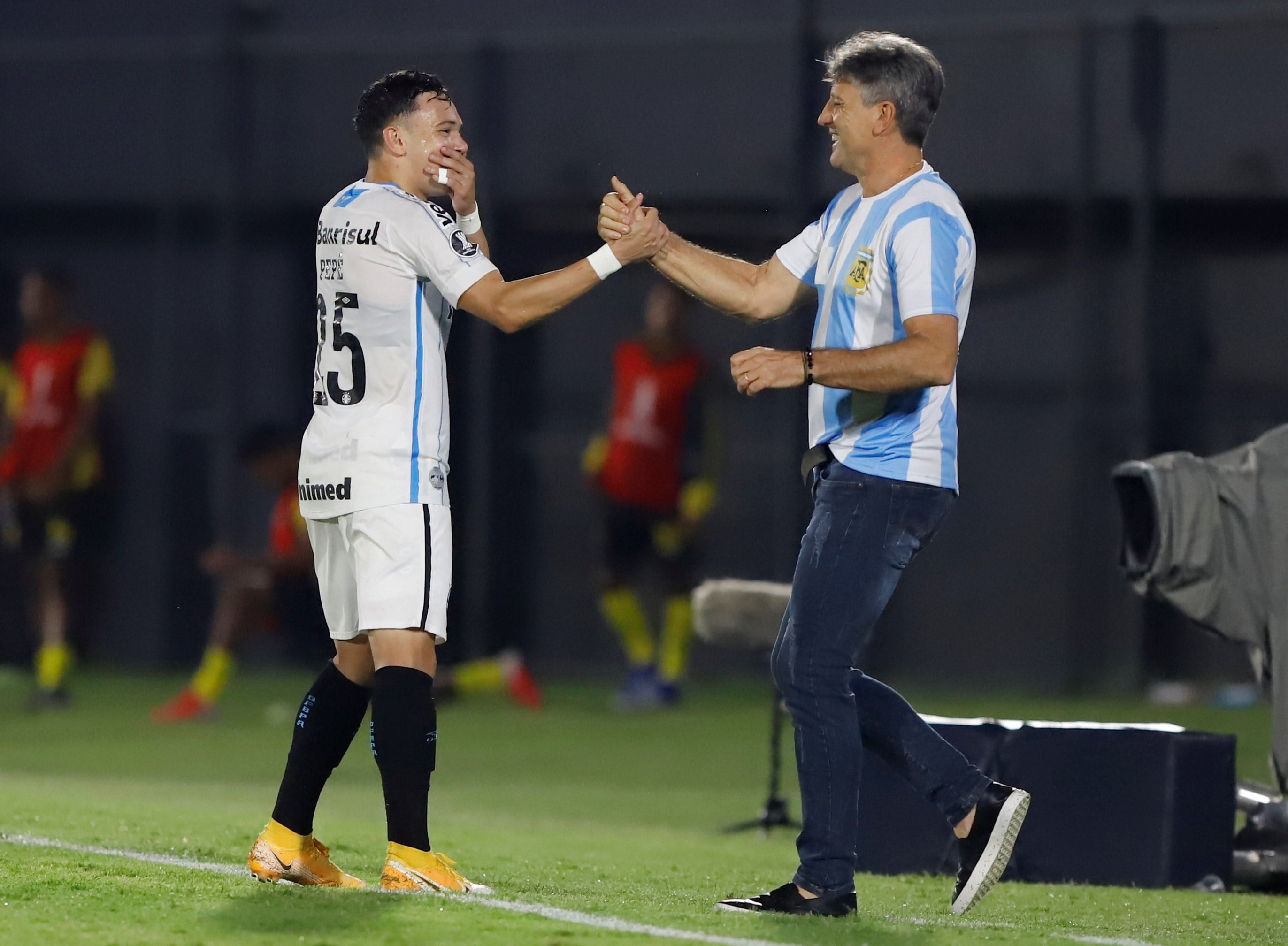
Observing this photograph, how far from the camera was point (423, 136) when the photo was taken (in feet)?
13.9

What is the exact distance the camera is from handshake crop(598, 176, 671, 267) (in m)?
4.26

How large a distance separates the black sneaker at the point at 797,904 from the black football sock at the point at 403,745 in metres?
0.72

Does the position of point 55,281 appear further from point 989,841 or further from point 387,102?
point 989,841

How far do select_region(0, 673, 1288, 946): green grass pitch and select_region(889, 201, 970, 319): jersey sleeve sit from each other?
1.30 meters

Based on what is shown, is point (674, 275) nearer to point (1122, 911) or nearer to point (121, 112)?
point (1122, 911)

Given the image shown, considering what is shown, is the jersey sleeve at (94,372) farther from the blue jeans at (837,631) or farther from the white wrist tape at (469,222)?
the blue jeans at (837,631)

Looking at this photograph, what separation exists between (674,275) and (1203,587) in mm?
2136

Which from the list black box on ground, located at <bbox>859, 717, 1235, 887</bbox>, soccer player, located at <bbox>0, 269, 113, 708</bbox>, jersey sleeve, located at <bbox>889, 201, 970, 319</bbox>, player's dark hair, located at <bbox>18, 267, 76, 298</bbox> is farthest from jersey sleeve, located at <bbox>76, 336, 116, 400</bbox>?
jersey sleeve, located at <bbox>889, 201, 970, 319</bbox>

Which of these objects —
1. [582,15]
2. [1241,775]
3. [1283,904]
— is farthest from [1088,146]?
[1283,904]

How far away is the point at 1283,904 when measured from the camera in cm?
499

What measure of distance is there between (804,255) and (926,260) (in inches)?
23.2

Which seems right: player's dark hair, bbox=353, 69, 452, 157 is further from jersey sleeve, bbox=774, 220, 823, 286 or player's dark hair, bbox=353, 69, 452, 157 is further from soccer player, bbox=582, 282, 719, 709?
soccer player, bbox=582, 282, 719, 709

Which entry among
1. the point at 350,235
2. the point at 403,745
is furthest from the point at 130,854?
the point at 350,235

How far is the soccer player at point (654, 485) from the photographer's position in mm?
10648
